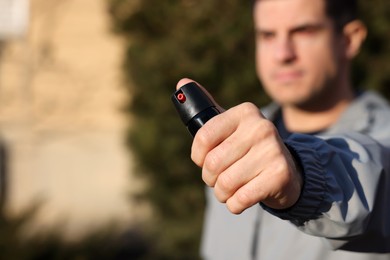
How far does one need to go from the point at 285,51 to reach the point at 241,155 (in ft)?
3.80

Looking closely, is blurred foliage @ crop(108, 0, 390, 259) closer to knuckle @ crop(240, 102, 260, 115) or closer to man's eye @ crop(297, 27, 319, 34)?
man's eye @ crop(297, 27, 319, 34)

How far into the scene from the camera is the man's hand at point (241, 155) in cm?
141

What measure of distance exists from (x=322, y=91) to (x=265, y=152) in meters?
1.19

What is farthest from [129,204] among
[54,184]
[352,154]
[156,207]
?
[352,154]

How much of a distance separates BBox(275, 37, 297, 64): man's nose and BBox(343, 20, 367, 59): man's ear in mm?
239

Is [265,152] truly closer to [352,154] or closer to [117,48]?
[352,154]

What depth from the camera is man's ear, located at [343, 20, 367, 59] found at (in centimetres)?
268

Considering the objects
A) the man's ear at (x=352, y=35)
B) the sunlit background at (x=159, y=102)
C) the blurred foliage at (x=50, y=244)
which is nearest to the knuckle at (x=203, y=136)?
the man's ear at (x=352, y=35)

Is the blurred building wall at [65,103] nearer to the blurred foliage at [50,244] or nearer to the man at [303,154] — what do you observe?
the blurred foliage at [50,244]

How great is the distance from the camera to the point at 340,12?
2594 mm

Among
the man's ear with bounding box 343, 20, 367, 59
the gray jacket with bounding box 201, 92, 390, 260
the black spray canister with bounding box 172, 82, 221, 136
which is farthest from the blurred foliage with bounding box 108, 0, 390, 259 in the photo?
the black spray canister with bounding box 172, 82, 221, 136

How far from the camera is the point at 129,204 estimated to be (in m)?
7.37

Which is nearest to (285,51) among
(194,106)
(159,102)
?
(194,106)

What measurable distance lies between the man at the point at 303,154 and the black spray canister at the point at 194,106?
0.28 ft
